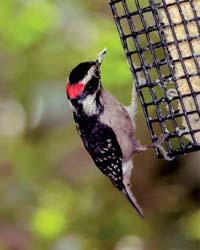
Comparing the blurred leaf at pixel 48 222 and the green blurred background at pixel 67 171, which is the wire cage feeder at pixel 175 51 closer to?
the green blurred background at pixel 67 171

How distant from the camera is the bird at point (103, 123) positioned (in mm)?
3736

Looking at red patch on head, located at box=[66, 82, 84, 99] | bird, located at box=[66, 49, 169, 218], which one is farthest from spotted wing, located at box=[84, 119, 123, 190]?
red patch on head, located at box=[66, 82, 84, 99]

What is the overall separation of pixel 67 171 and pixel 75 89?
3.32ft

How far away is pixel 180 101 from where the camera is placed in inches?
146

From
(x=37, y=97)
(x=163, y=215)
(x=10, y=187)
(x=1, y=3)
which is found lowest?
(x=163, y=215)

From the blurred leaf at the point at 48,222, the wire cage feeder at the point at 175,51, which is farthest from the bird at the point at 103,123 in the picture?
the blurred leaf at the point at 48,222

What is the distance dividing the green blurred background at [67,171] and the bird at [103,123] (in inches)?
21.7

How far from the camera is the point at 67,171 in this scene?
468 cm

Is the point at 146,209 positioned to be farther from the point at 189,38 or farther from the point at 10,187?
the point at 189,38

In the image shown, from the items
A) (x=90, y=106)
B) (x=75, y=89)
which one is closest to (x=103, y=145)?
(x=90, y=106)

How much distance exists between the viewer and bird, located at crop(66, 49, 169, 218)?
3.74 m

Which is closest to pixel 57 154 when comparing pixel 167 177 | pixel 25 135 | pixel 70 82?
pixel 25 135

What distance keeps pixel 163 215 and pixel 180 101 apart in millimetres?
1265

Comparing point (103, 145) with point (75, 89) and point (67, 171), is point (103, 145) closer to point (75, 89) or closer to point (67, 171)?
point (75, 89)
